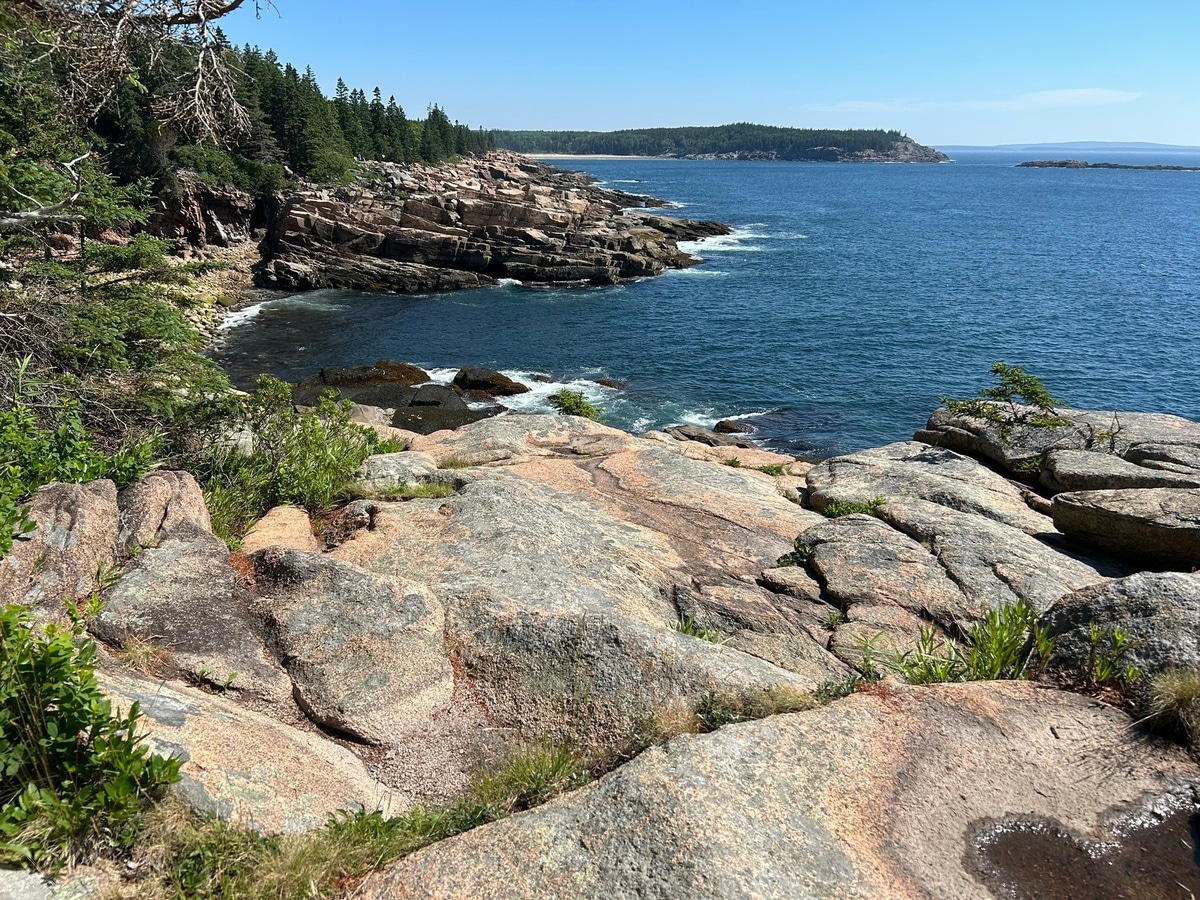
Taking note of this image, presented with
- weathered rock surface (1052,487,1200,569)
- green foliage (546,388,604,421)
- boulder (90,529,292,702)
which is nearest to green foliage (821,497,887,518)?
weathered rock surface (1052,487,1200,569)

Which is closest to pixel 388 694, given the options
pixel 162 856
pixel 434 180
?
pixel 162 856

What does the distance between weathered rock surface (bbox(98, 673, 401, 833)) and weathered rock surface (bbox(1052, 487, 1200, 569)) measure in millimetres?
12342

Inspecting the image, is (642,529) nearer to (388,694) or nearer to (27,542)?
(388,694)

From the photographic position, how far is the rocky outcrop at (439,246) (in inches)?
2414

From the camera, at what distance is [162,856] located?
14.4 feet

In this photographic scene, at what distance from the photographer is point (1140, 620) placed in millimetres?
7117

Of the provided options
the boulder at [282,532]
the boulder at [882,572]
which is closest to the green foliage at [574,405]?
the boulder at [882,572]

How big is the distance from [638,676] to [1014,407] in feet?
58.8

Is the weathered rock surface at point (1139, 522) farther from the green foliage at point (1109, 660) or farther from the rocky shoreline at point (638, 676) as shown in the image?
the green foliage at point (1109, 660)

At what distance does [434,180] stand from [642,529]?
95.7 metres

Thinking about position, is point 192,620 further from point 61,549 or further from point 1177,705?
point 1177,705

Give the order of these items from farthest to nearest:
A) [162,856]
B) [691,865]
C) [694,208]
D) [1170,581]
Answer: [694,208]
[1170,581]
[691,865]
[162,856]

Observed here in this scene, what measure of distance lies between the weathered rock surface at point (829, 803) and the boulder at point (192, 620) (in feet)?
9.59

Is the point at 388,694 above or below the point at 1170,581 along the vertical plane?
below
